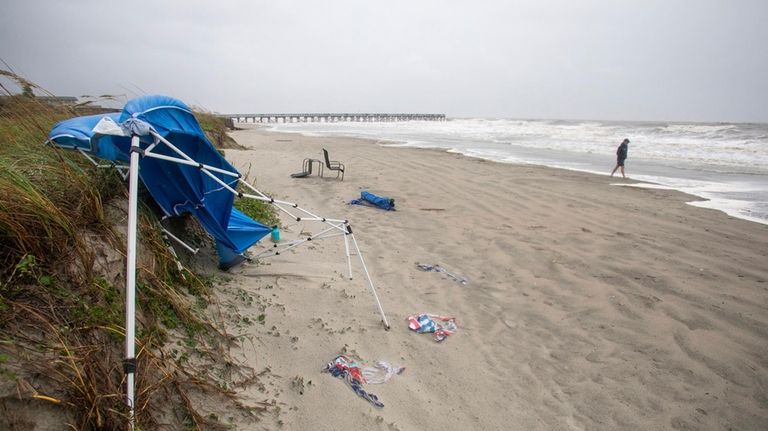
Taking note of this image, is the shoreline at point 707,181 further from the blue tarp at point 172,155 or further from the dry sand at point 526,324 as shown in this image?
the blue tarp at point 172,155

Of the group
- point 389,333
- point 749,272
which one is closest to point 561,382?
point 389,333

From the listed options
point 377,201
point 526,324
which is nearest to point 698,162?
point 377,201

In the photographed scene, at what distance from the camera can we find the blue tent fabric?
7.88m

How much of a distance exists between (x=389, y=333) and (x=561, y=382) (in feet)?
4.85

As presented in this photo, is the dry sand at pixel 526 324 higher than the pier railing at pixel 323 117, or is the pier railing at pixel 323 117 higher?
the pier railing at pixel 323 117

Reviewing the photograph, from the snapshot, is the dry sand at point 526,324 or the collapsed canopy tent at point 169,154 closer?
the collapsed canopy tent at point 169,154

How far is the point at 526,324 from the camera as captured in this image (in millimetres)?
3906

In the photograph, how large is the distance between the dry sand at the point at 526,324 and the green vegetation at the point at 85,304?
1.40ft

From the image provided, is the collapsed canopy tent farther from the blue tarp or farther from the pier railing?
the pier railing

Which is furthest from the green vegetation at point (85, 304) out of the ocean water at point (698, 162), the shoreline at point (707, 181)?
the ocean water at point (698, 162)

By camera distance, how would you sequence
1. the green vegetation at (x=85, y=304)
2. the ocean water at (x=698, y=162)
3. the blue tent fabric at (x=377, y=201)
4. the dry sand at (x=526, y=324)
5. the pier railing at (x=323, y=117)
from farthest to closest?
the pier railing at (x=323, y=117) → the ocean water at (x=698, y=162) → the blue tent fabric at (x=377, y=201) → the dry sand at (x=526, y=324) → the green vegetation at (x=85, y=304)

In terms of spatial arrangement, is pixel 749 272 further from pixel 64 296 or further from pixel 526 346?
pixel 64 296

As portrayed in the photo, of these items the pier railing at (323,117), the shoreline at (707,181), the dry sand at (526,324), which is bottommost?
the dry sand at (526,324)

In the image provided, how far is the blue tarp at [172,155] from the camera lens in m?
2.76
